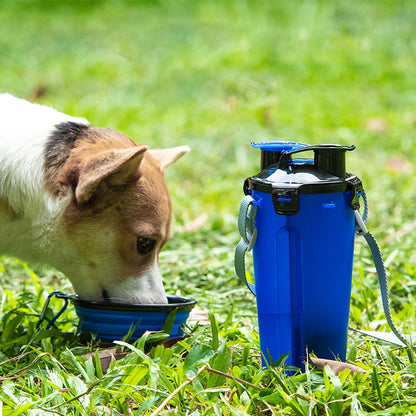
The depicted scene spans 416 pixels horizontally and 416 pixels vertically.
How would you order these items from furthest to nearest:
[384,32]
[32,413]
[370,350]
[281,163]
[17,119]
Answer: [384,32] → [17,119] → [370,350] → [281,163] → [32,413]

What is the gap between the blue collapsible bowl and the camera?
2711mm

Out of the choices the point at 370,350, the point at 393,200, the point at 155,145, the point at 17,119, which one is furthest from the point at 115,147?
the point at 155,145

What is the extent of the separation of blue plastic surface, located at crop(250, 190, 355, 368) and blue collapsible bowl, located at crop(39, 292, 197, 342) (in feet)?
1.54

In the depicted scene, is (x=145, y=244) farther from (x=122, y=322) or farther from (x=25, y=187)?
(x=25, y=187)

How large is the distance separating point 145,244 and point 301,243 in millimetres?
880

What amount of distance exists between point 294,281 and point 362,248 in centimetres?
193

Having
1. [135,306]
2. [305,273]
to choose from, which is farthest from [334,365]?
[135,306]

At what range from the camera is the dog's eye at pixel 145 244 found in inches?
114

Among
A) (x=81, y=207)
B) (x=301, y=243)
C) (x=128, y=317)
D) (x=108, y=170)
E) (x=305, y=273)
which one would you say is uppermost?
(x=108, y=170)

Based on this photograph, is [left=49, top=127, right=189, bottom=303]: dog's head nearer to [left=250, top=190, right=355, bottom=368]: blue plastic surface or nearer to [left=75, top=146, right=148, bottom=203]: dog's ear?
[left=75, top=146, right=148, bottom=203]: dog's ear

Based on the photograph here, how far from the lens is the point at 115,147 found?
2941 mm

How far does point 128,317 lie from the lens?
107 inches

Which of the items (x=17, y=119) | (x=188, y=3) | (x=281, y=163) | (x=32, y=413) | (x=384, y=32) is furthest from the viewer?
(x=188, y=3)

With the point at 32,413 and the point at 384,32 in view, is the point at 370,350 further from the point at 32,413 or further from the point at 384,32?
the point at 384,32
